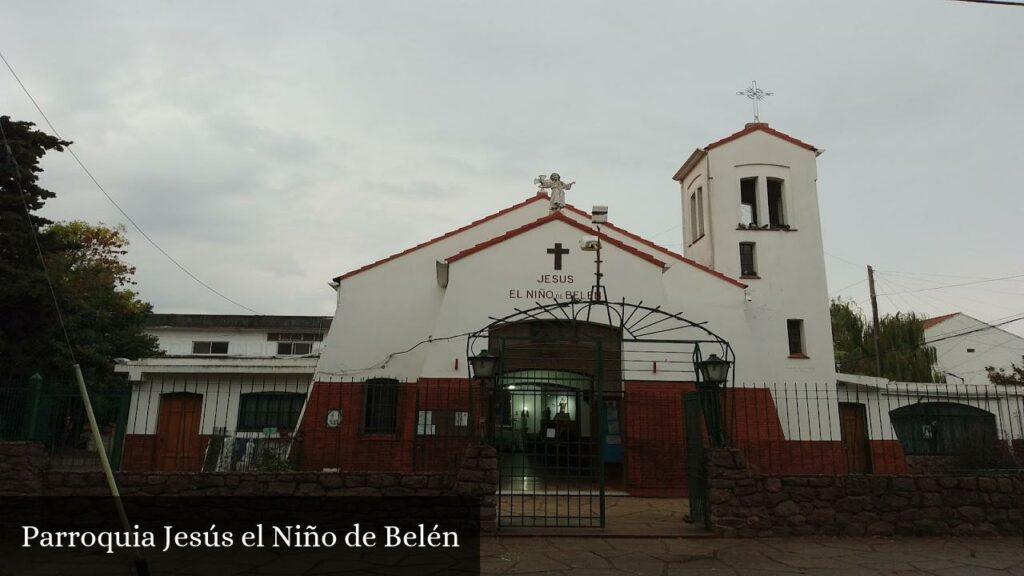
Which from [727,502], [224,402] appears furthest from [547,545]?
[224,402]

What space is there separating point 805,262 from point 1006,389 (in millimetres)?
7431

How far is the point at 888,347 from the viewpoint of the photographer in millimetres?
31562

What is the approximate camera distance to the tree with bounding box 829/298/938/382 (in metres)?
29.4

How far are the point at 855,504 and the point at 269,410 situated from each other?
15359 mm

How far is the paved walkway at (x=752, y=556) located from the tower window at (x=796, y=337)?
10.7 meters

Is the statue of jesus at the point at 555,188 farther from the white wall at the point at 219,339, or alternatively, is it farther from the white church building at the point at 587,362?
the white wall at the point at 219,339

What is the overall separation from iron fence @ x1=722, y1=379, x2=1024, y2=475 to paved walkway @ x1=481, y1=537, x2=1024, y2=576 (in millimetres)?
7228

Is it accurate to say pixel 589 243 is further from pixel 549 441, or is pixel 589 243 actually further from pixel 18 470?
pixel 18 470

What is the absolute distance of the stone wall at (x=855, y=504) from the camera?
9203 millimetres

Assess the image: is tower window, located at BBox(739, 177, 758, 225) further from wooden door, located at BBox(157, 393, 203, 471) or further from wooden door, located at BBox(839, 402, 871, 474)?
wooden door, located at BBox(157, 393, 203, 471)

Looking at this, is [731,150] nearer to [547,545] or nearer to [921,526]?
[921,526]

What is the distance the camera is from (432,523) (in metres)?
9.13

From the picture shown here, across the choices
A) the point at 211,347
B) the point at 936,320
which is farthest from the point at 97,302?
the point at 936,320

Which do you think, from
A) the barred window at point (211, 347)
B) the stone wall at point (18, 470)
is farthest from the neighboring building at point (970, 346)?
the stone wall at point (18, 470)
